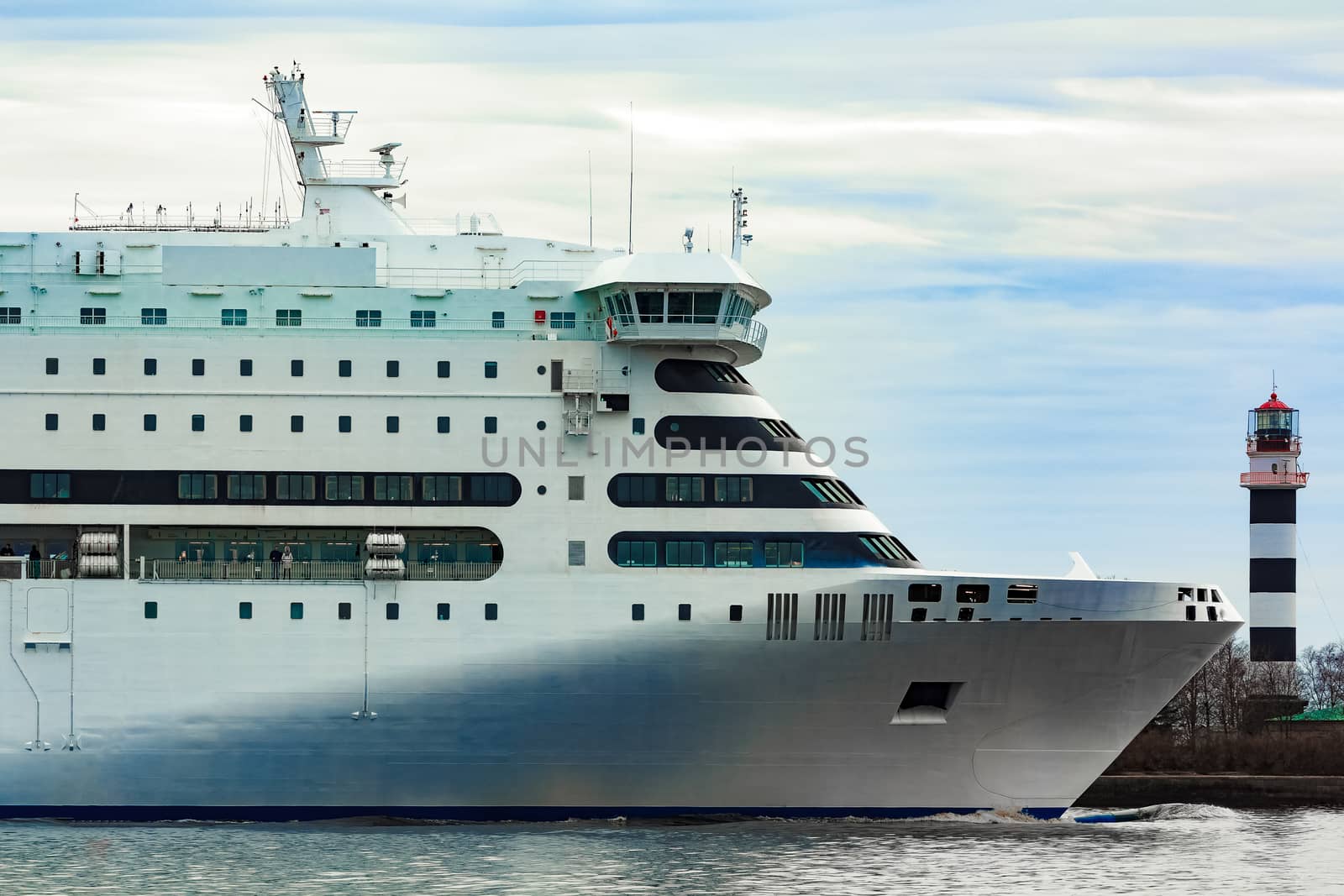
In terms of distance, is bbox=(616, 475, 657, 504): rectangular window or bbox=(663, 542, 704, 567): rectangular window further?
bbox=(616, 475, 657, 504): rectangular window

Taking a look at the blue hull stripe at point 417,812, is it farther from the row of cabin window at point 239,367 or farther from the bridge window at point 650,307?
the bridge window at point 650,307

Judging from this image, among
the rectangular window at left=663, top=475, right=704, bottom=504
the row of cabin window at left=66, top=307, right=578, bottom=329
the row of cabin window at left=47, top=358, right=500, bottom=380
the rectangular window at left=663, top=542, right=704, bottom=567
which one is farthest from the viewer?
the row of cabin window at left=66, top=307, right=578, bottom=329

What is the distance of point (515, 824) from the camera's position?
1293 inches

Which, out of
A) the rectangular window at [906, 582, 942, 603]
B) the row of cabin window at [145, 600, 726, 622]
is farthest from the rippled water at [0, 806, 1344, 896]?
the rectangular window at [906, 582, 942, 603]

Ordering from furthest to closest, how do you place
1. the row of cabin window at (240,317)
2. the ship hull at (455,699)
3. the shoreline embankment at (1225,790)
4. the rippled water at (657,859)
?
the shoreline embankment at (1225,790) → the row of cabin window at (240,317) → the ship hull at (455,699) → the rippled water at (657,859)

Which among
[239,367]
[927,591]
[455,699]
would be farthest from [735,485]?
[239,367]

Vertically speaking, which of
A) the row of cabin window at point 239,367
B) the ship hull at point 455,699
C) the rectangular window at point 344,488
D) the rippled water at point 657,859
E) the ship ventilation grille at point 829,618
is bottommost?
the rippled water at point 657,859

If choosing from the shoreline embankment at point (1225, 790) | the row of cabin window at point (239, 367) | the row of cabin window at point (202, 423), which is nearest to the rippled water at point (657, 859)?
the row of cabin window at point (202, 423)

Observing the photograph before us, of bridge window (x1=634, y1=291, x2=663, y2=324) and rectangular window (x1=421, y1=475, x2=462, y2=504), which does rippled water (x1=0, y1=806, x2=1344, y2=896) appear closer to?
rectangular window (x1=421, y1=475, x2=462, y2=504)

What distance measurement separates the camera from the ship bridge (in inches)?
1337

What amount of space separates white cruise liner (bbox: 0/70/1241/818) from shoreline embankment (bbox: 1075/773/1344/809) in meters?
15.1

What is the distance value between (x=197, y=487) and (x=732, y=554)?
31.5ft

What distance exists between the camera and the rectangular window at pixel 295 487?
3366cm

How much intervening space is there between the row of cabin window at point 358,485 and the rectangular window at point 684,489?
283 cm
